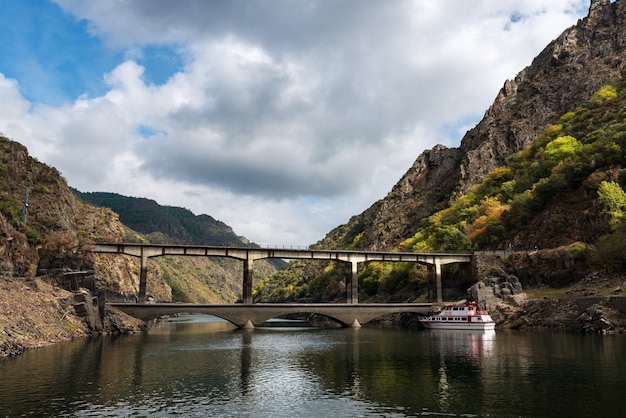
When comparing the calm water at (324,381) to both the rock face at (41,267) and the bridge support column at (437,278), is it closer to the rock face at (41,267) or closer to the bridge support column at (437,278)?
the rock face at (41,267)

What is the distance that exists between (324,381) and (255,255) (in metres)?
64.3

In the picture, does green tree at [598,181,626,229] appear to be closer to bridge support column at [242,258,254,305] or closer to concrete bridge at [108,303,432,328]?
concrete bridge at [108,303,432,328]

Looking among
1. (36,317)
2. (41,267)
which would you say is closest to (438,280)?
(41,267)

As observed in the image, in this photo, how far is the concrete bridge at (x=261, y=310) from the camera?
251 ft

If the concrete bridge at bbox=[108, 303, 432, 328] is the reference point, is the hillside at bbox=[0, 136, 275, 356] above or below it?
above

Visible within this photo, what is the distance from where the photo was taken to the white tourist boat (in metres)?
74.3

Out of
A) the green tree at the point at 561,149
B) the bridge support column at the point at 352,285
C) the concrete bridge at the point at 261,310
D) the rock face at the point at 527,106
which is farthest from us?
the rock face at the point at 527,106

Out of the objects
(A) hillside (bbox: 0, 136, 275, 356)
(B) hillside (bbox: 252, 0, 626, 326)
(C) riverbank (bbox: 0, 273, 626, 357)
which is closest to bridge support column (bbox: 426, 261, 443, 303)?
(B) hillside (bbox: 252, 0, 626, 326)

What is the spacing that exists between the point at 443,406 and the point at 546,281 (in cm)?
6681

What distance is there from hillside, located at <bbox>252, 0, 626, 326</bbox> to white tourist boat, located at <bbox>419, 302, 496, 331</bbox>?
30.5ft

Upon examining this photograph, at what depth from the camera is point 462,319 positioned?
7856 centimetres

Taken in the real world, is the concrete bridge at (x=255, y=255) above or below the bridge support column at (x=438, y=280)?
above

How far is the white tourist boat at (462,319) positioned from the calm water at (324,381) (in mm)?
22687

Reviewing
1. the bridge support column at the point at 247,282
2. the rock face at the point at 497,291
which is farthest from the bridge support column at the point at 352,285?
the rock face at the point at 497,291
